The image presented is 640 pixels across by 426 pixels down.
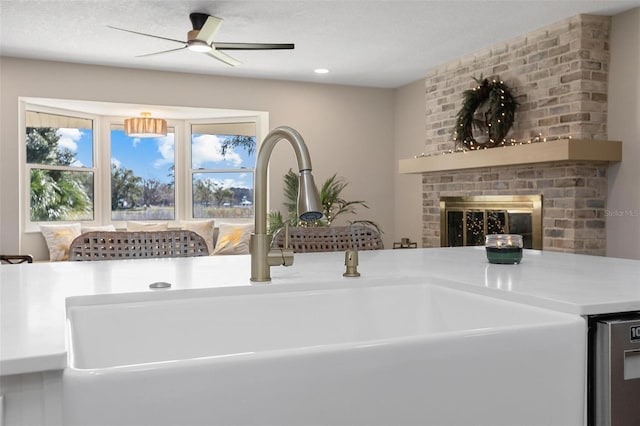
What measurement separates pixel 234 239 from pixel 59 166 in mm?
2074

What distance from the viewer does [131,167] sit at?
22.8 ft

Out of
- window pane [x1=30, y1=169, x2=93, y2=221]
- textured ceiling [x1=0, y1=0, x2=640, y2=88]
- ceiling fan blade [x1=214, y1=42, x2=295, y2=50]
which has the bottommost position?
window pane [x1=30, y1=169, x2=93, y2=221]

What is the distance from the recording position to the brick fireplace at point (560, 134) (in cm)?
426

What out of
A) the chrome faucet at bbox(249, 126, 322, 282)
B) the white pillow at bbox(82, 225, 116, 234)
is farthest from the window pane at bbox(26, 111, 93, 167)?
the chrome faucet at bbox(249, 126, 322, 282)

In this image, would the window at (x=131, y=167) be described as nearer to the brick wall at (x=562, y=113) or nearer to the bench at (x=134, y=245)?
the brick wall at (x=562, y=113)

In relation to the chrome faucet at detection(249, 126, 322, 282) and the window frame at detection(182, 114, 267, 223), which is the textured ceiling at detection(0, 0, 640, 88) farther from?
the chrome faucet at detection(249, 126, 322, 282)

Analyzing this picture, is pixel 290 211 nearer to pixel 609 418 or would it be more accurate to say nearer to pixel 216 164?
pixel 216 164

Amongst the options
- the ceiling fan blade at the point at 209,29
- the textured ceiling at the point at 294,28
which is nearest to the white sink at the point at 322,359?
the ceiling fan blade at the point at 209,29

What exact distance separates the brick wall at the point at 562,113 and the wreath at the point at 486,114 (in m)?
0.14

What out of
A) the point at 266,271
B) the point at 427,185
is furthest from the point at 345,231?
the point at 427,185

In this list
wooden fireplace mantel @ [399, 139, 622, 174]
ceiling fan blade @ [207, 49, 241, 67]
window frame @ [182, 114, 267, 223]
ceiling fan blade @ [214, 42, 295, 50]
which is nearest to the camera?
wooden fireplace mantel @ [399, 139, 622, 174]

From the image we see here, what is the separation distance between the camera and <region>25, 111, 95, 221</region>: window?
6.15 m

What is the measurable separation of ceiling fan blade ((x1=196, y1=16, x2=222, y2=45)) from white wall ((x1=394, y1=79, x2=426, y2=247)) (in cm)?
309

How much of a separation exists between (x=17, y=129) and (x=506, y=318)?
5.59m
